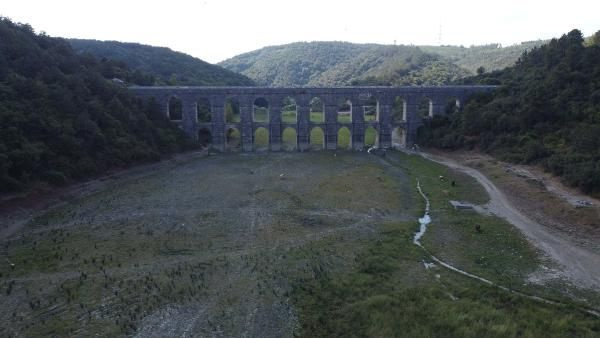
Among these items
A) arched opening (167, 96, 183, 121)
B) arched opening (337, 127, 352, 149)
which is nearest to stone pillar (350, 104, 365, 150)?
arched opening (337, 127, 352, 149)

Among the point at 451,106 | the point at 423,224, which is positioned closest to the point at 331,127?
the point at 451,106

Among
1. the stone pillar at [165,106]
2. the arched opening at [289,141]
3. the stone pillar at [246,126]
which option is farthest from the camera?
the arched opening at [289,141]

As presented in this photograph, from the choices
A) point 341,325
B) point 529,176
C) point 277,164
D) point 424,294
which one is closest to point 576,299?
point 424,294

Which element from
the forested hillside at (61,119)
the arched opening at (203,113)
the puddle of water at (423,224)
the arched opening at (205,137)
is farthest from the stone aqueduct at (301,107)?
the puddle of water at (423,224)

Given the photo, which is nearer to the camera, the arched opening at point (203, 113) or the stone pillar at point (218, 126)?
the stone pillar at point (218, 126)

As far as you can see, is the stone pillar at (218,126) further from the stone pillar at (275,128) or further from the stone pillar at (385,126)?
the stone pillar at (385,126)

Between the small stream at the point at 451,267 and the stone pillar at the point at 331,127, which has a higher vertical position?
the stone pillar at the point at 331,127
